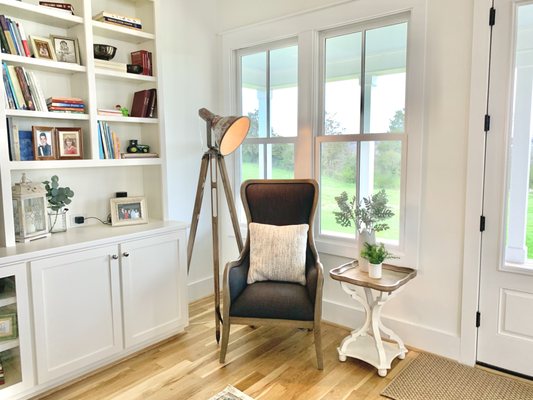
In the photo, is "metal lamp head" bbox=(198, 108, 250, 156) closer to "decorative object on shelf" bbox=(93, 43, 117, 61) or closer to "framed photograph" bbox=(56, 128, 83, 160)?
"decorative object on shelf" bbox=(93, 43, 117, 61)

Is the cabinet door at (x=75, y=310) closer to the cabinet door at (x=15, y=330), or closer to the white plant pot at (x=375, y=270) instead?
the cabinet door at (x=15, y=330)

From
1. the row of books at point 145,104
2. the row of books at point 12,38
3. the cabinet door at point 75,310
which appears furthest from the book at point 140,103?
the cabinet door at point 75,310

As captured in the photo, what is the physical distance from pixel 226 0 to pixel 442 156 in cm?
234

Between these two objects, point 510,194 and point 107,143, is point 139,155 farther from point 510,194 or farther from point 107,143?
point 510,194

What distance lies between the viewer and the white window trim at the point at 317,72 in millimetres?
2531

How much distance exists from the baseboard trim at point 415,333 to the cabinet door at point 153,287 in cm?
118

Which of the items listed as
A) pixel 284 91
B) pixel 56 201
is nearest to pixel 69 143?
pixel 56 201

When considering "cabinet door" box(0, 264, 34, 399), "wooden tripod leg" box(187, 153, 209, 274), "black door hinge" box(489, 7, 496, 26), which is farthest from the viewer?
"wooden tripod leg" box(187, 153, 209, 274)

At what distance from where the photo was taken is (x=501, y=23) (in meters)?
2.22

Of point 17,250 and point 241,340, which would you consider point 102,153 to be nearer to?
point 17,250

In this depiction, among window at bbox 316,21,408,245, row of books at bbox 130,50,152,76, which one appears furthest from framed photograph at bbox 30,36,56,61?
window at bbox 316,21,408,245

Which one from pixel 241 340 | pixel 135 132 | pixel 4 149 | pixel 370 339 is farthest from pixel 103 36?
pixel 370 339

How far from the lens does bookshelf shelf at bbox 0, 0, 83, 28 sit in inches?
85.4

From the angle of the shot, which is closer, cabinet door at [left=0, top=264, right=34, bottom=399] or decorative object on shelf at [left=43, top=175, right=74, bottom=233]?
cabinet door at [left=0, top=264, right=34, bottom=399]
